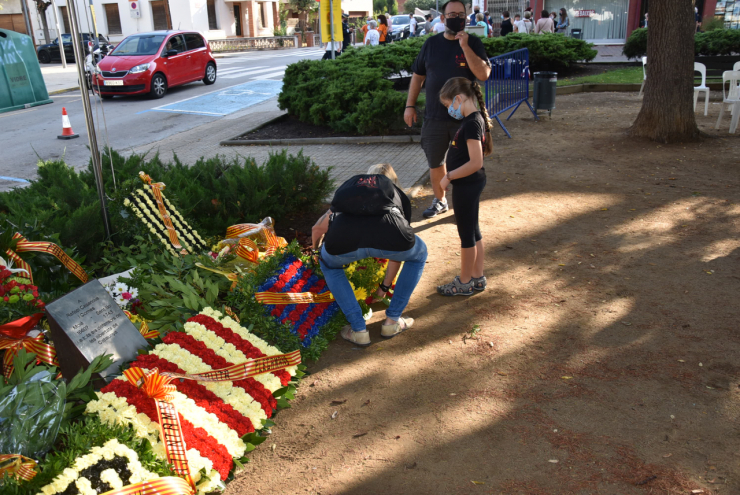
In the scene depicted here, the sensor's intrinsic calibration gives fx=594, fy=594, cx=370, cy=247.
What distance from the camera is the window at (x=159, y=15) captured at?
43531mm

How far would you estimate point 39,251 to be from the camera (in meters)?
3.83

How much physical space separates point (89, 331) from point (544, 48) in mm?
17819

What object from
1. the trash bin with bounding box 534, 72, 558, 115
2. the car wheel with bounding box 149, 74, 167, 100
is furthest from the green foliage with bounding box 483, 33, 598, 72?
the car wheel with bounding box 149, 74, 167, 100

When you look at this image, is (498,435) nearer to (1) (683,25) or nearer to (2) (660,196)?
(2) (660,196)

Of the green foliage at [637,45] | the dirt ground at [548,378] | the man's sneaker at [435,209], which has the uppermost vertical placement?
the green foliage at [637,45]

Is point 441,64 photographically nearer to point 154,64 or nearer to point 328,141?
point 328,141

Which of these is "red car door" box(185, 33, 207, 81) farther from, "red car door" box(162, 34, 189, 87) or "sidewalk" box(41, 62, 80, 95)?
"sidewalk" box(41, 62, 80, 95)

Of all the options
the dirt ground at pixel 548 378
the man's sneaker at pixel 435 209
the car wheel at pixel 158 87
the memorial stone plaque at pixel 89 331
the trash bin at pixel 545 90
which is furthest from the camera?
A: the car wheel at pixel 158 87

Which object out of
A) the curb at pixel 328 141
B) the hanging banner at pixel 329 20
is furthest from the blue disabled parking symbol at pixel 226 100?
the curb at pixel 328 141

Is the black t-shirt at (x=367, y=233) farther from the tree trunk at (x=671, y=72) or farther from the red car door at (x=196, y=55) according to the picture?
the red car door at (x=196, y=55)

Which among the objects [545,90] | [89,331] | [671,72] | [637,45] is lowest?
[89,331]

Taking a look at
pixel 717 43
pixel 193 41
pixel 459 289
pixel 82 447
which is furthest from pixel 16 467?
pixel 717 43

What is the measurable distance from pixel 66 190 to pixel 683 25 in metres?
8.90

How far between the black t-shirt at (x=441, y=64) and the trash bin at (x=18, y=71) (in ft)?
25.6
